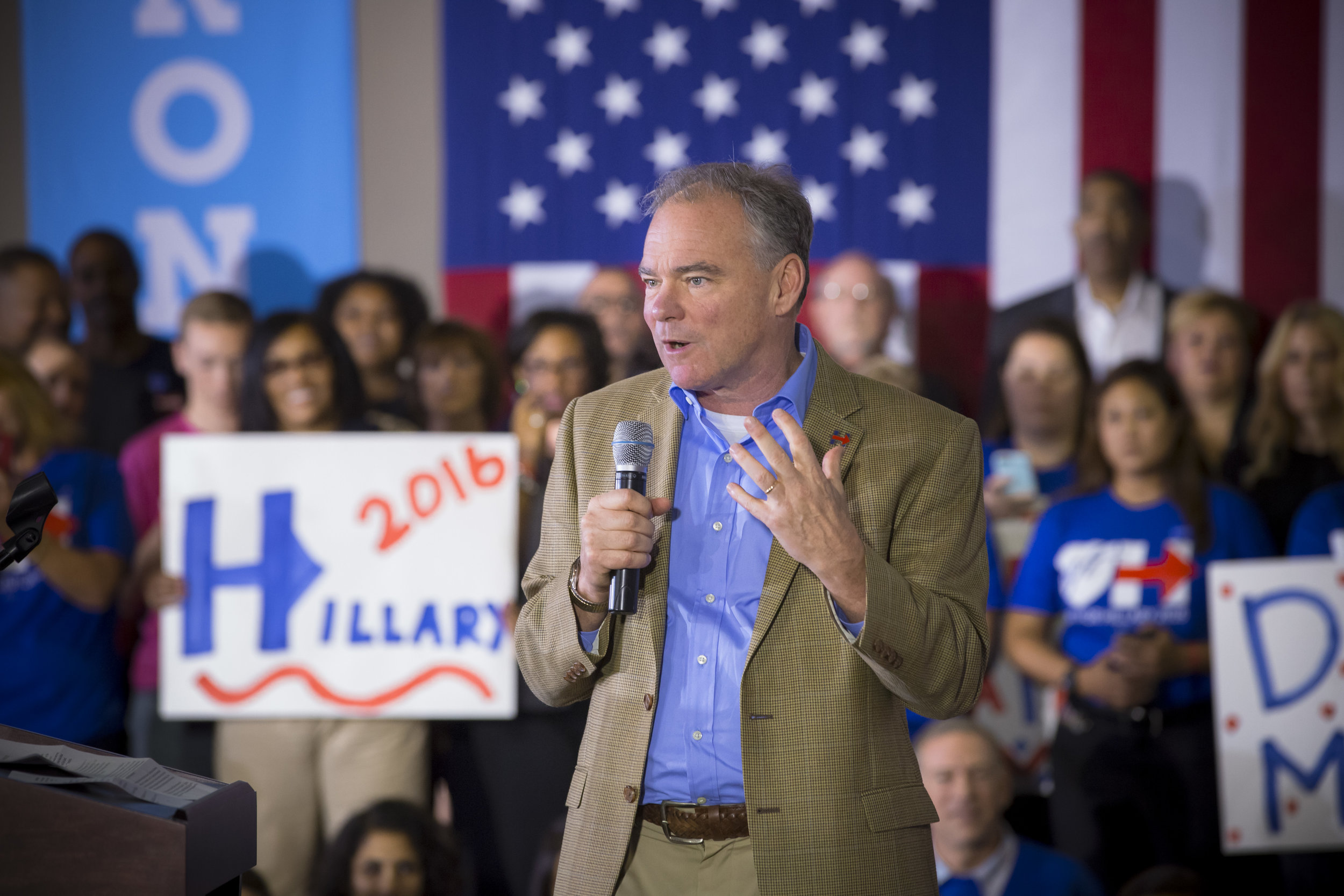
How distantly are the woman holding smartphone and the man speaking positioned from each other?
2210 mm

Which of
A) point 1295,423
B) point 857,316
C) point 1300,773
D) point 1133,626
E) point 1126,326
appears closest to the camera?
point 1300,773

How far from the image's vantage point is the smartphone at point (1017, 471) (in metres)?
4.14

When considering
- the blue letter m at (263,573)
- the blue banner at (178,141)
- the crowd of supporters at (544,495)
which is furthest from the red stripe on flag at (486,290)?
the blue letter m at (263,573)

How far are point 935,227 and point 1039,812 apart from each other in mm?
2299

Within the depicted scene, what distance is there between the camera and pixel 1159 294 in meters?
4.43

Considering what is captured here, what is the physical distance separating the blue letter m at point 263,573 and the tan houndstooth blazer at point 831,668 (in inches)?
90.4

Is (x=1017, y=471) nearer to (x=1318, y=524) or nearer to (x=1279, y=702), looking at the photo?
(x=1318, y=524)

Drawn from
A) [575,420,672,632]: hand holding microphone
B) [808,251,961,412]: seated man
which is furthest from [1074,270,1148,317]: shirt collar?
[575,420,672,632]: hand holding microphone

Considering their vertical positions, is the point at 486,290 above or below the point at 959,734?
above

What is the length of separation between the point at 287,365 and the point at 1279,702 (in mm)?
3597

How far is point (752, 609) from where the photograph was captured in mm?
1742

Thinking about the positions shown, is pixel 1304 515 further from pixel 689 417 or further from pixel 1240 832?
pixel 689 417

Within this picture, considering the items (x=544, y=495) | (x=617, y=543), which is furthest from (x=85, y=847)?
(x=544, y=495)

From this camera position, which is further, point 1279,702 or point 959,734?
point 1279,702
